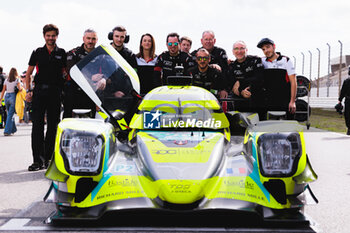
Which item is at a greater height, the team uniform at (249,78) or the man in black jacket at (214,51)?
the man in black jacket at (214,51)

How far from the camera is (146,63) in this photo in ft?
26.5

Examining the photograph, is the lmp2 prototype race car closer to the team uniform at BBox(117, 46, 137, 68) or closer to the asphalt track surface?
the asphalt track surface

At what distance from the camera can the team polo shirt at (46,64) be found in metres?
7.39

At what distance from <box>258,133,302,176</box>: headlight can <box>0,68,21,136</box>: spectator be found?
10383 mm

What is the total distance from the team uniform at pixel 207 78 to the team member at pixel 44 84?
2041 mm

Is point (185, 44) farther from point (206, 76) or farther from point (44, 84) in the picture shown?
point (44, 84)

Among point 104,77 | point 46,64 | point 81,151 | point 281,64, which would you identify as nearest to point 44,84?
point 46,64

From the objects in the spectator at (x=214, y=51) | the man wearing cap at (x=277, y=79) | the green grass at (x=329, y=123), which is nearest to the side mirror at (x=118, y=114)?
the man wearing cap at (x=277, y=79)

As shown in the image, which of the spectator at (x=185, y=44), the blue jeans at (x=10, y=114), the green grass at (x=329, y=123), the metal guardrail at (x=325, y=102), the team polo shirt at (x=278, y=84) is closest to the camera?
the team polo shirt at (x=278, y=84)

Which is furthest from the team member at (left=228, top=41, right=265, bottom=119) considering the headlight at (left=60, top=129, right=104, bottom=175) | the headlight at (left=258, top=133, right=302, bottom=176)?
the headlight at (left=60, top=129, right=104, bottom=175)

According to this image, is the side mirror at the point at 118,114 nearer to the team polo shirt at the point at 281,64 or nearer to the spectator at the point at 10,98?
the team polo shirt at the point at 281,64

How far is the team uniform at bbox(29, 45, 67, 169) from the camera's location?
7391 millimetres

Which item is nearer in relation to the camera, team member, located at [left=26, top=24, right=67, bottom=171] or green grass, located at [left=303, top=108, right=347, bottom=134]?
team member, located at [left=26, top=24, right=67, bottom=171]

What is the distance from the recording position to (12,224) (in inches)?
170
